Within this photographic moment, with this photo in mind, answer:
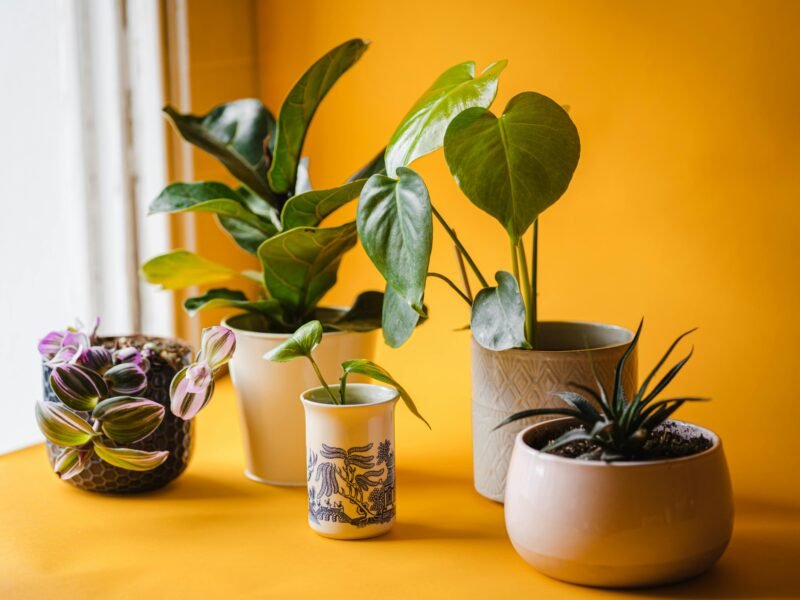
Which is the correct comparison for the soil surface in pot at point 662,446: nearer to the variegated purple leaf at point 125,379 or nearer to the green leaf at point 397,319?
the green leaf at point 397,319

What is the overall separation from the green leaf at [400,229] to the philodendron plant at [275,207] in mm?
106

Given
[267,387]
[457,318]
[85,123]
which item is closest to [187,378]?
[267,387]

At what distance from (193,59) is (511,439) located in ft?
3.13

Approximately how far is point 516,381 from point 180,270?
0.47 m

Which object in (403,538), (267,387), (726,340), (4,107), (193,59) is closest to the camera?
(403,538)

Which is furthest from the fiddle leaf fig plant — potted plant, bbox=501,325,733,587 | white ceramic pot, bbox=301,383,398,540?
potted plant, bbox=501,325,733,587

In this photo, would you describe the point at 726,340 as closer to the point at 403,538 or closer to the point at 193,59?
the point at 403,538

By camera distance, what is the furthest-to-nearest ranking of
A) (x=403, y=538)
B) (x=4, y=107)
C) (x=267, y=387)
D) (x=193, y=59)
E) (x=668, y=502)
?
(x=193, y=59) → (x=4, y=107) → (x=267, y=387) → (x=403, y=538) → (x=668, y=502)

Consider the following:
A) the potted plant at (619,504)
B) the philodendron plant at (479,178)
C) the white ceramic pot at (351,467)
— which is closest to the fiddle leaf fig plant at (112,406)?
the white ceramic pot at (351,467)

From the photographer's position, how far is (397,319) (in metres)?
0.96

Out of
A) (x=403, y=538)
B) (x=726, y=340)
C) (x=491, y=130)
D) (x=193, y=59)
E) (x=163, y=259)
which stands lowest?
(x=403, y=538)

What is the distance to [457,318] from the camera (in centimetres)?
167

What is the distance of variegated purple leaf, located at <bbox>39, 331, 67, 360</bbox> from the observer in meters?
1.05

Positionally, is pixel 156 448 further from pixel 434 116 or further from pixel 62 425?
pixel 434 116
